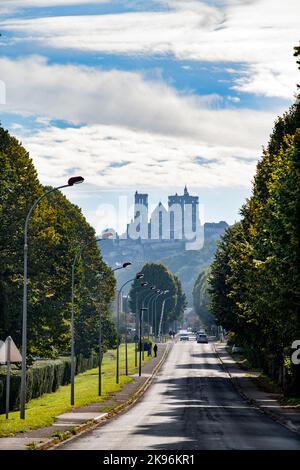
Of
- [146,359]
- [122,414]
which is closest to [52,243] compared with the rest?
[122,414]

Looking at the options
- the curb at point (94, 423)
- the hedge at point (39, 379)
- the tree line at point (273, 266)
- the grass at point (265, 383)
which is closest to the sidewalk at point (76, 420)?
the curb at point (94, 423)

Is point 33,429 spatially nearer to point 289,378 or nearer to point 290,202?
point 290,202

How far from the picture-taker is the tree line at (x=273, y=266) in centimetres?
5022

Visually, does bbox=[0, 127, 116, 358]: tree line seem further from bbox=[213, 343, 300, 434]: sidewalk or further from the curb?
bbox=[213, 343, 300, 434]: sidewalk

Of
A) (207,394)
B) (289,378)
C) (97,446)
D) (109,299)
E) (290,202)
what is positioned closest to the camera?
(97,446)

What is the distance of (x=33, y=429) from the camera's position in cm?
3856

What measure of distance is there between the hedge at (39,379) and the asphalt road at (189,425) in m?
9.42

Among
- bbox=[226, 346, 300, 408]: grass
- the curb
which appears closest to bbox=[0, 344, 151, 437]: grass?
the curb

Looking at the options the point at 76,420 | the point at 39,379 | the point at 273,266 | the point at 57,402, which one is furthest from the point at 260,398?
the point at 76,420

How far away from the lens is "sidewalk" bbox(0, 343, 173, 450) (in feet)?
105

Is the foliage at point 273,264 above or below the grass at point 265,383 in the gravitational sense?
above

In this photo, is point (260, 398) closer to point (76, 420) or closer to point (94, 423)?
point (76, 420)

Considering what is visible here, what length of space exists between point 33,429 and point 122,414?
13501 millimetres

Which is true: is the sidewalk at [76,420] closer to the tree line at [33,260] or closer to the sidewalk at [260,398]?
the tree line at [33,260]
